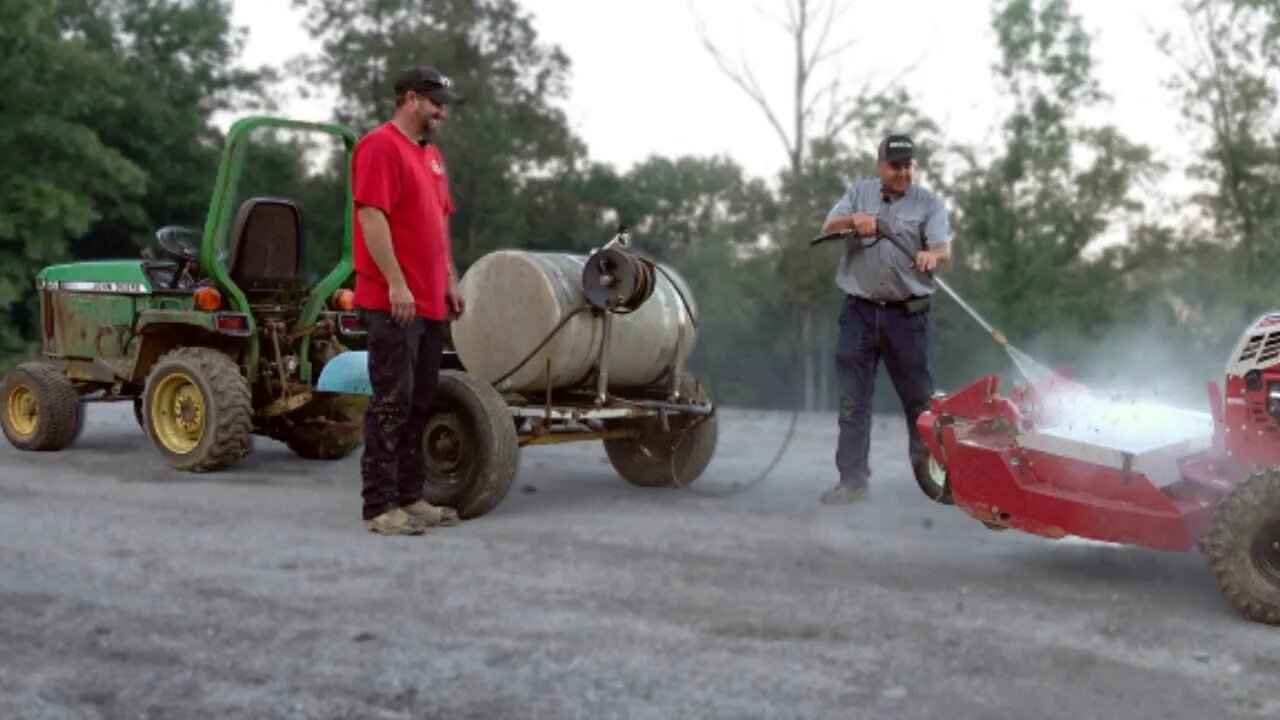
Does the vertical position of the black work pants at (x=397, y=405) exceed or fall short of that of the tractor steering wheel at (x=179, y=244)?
it falls short

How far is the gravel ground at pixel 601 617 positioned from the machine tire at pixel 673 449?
0.52 metres

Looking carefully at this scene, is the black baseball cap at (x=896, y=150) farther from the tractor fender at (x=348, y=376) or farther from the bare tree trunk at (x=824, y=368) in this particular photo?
the bare tree trunk at (x=824, y=368)

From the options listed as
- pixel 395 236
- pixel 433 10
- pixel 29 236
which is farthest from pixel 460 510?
pixel 433 10

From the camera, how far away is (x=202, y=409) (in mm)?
8430

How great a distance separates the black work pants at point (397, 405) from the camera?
619 cm

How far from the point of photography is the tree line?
3484 centimetres

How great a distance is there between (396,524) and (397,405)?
55 cm

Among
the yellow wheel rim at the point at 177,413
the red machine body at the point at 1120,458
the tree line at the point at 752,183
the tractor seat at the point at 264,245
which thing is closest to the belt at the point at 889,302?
the red machine body at the point at 1120,458

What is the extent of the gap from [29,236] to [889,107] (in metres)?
23.2

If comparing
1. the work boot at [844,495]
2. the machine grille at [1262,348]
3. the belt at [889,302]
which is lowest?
the work boot at [844,495]

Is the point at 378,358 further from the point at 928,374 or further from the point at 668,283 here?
the point at 928,374

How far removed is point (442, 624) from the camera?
14.6ft

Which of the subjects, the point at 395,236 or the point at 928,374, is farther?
the point at 928,374

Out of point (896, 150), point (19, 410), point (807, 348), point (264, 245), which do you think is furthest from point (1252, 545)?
point (807, 348)
